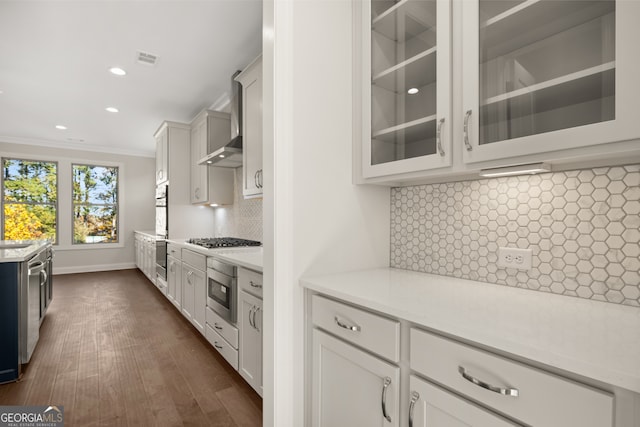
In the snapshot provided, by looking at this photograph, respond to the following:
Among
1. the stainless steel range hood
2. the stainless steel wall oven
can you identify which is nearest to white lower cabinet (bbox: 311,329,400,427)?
the stainless steel wall oven

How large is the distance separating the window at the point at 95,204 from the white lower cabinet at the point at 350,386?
7136mm

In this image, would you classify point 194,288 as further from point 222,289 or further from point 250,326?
point 250,326

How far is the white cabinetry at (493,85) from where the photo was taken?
904 mm

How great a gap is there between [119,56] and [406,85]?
2.87 metres

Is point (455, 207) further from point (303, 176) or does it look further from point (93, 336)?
point (93, 336)

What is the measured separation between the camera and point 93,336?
125 inches

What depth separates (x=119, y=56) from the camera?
3.01m

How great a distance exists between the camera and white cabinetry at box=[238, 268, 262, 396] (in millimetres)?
1971

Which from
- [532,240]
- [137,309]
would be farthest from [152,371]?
[532,240]

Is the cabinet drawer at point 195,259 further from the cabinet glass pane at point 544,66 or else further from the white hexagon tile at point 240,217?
the cabinet glass pane at point 544,66

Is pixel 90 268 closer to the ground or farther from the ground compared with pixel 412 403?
closer to the ground

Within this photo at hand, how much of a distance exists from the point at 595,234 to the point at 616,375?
0.67 meters

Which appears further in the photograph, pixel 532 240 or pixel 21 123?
pixel 21 123

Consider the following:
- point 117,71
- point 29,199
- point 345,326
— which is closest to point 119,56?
point 117,71
